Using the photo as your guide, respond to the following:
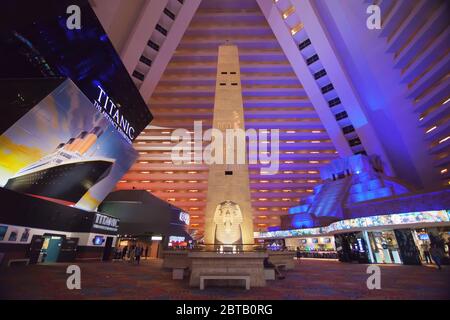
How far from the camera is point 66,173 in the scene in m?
15.1

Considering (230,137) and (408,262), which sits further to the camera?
(230,137)

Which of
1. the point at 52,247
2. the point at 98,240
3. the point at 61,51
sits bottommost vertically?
the point at 52,247

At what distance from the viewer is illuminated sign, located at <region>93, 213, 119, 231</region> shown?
792 inches

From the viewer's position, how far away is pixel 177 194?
1841 inches

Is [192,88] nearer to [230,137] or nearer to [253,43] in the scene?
[253,43]

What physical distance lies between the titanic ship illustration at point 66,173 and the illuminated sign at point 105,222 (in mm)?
2967

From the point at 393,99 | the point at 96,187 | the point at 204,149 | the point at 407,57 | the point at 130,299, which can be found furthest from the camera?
the point at 204,149

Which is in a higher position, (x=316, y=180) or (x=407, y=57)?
(x=407, y=57)

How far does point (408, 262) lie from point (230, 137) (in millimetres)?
16541

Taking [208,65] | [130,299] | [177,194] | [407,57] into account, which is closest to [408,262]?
[407,57]

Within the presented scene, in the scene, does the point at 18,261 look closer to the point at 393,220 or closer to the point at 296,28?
the point at 393,220

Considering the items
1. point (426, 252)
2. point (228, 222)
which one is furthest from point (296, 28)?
point (426, 252)

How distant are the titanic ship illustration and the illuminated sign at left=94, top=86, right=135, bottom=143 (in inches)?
61.1

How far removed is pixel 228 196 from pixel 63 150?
11.7m
